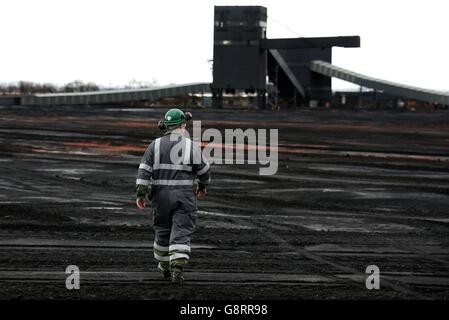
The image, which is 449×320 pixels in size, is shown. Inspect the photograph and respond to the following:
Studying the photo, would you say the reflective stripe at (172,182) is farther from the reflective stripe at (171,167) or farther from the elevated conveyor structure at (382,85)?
the elevated conveyor structure at (382,85)

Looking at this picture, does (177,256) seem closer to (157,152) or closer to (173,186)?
(173,186)

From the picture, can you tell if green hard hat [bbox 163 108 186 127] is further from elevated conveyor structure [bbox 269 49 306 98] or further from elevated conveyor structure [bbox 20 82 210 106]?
elevated conveyor structure [bbox 20 82 210 106]

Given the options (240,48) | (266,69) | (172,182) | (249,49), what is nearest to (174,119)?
(172,182)

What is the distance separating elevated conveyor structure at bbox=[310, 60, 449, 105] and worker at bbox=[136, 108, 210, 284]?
277 ft

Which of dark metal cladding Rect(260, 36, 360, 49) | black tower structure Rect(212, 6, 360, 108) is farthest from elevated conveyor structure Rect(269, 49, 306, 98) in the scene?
dark metal cladding Rect(260, 36, 360, 49)

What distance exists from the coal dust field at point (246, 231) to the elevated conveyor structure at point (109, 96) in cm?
7332

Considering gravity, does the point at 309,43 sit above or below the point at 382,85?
above

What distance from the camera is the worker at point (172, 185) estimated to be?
7.84 m

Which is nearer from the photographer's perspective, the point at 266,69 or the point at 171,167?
the point at 171,167

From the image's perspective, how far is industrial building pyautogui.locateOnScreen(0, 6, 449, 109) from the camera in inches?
3342

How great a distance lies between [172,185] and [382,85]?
3511 inches

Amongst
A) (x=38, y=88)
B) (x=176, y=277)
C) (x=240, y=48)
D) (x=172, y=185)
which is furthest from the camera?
(x=38, y=88)

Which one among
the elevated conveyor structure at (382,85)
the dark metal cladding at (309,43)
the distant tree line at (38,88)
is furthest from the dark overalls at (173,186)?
the distant tree line at (38,88)

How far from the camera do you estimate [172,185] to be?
25.8ft
